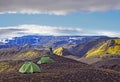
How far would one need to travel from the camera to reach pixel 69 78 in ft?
188

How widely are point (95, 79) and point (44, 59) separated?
2960 cm

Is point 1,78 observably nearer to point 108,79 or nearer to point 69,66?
point 108,79

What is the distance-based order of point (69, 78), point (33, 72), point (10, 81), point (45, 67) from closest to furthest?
point (10, 81)
point (69, 78)
point (33, 72)
point (45, 67)

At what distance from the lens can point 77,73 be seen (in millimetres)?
60750

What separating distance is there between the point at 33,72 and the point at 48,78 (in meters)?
8.67

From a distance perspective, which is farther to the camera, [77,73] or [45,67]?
[45,67]

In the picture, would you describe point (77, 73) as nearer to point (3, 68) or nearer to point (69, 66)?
point (69, 66)

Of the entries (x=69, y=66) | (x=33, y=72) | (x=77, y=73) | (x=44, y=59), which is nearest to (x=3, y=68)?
(x=44, y=59)

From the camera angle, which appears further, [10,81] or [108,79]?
[108,79]

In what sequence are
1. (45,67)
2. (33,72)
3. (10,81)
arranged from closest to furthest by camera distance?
(10,81) < (33,72) < (45,67)

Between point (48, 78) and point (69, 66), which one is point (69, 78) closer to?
point (48, 78)

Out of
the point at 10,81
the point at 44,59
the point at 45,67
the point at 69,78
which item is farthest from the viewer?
the point at 44,59

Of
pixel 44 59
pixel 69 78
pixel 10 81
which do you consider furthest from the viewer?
pixel 44 59

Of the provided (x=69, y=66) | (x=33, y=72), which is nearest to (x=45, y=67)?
Result: (x=69, y=66)
